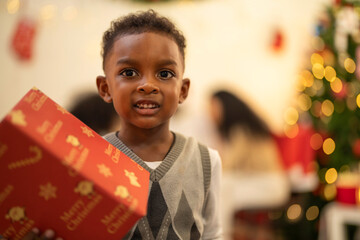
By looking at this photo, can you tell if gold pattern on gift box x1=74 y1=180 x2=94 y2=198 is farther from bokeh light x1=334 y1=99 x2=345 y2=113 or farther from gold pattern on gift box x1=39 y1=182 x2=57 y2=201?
bokeh light x1=334 y1=99 x2=345 y2=113

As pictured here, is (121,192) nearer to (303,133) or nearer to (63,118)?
(63,118)

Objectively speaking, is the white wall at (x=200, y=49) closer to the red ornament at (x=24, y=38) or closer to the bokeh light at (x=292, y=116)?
the red ornament at (x=24, y=38)

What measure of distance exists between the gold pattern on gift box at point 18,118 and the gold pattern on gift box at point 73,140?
76 millimetres

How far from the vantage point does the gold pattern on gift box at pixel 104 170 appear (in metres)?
0.55

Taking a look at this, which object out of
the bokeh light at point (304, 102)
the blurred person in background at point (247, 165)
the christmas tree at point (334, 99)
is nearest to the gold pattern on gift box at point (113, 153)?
the blurred person in background at point (247, 165)

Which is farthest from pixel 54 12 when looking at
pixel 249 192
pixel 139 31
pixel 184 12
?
pixel 139 31

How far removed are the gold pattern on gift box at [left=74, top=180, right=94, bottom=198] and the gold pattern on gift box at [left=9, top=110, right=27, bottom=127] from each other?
126 mm

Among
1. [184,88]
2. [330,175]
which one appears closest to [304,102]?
[330,175]

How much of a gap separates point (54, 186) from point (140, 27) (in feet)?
1.20

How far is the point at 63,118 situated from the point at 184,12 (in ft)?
9.77

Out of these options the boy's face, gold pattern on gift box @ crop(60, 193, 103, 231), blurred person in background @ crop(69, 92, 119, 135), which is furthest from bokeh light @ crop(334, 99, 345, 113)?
gold pattern on gift box @ crop(60, 193, 103, 231)

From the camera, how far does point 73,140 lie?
56cm

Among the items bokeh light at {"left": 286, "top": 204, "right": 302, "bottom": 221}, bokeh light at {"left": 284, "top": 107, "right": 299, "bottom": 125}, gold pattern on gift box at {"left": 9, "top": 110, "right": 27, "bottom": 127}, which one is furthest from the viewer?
bokeh light at {"left": 284, "top": 107, "right": 299, "bottom": 125}

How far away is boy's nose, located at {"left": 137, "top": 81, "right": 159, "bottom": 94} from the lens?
66 centimetres
